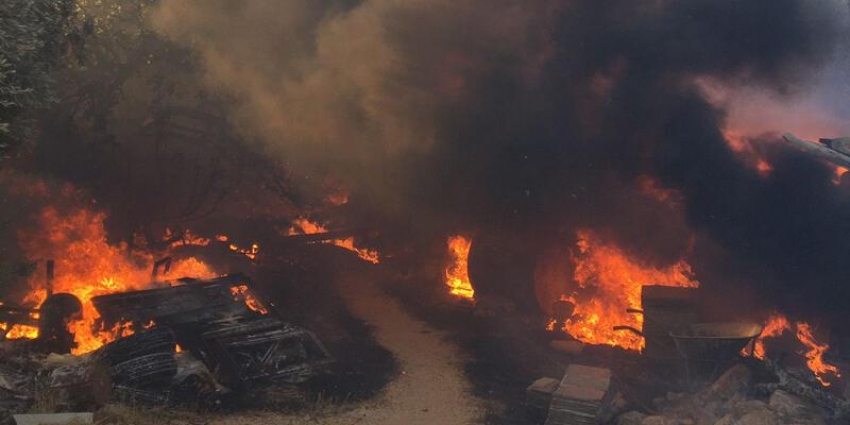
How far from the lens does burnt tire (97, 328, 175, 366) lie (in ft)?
31.5

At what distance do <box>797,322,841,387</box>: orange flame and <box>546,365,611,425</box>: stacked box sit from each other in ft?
17.1

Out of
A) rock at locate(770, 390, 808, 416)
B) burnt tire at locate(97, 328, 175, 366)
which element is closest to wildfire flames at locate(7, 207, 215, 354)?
burnt tire at locate(97, 328, 175, 366)

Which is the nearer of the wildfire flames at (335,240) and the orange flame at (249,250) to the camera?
the orange flame at (249,250)

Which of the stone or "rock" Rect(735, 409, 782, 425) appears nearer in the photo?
"rock" Rect(735, 409, 782, 425)

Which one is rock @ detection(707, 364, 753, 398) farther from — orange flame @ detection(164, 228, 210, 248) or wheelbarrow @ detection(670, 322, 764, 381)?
orange flame @ detection(164, 228, 210, 248)

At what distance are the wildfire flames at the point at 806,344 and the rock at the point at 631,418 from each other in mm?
3948

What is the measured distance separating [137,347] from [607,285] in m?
10.5

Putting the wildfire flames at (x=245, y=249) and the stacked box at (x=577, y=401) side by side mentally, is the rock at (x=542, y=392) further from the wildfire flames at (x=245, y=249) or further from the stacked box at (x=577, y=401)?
the wildfire flames at (x=245, y=249)

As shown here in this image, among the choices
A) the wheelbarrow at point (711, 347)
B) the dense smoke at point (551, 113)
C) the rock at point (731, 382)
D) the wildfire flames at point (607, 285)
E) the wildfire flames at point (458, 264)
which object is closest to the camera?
the rock at point (731, 382)

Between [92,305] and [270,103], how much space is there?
7.87 m

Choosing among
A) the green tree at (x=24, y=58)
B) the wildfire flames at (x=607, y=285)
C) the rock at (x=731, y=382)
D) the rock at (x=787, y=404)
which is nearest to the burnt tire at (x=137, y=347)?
the green tree at (x=24, y=58)

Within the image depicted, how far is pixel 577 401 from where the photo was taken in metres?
9.09

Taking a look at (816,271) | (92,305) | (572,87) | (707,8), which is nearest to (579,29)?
(572,87)

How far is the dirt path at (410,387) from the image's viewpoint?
9469 millimetres
